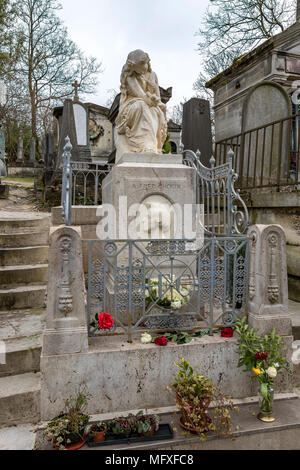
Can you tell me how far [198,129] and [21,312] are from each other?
22.4ft

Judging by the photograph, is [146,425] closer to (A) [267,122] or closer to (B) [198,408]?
(B) [198,408]

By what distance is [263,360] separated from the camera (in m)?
2.93

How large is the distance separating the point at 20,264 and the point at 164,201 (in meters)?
2.43

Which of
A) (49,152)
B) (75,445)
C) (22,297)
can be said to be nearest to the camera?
(75,445)

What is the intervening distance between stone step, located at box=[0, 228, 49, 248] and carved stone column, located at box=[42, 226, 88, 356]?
2592mm

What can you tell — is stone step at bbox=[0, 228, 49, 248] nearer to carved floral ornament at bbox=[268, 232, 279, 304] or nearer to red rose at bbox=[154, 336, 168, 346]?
red rose at bbox=[154, 336, 168, 346]

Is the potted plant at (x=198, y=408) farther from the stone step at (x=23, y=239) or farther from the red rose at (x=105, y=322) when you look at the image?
the stone step at (x=23, y=239)

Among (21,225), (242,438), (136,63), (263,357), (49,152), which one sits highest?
(49,152)

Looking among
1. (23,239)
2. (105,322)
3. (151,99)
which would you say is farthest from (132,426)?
(151,99)

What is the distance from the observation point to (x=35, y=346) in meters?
3.14

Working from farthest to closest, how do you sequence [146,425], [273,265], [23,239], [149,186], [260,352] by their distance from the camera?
[23,239]
[149,186]
[273,265]
[260,352]
[146,425]

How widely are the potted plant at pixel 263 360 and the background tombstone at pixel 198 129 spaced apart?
6458 millimetres

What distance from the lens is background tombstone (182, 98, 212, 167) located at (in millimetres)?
8867

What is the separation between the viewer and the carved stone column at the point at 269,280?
3.21m
